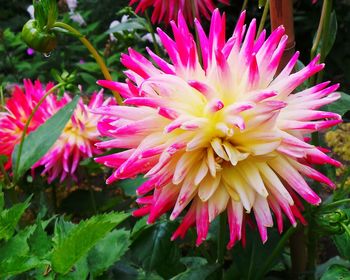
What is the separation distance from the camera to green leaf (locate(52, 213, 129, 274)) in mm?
555

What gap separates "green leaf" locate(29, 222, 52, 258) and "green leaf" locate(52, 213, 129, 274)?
0.15ft

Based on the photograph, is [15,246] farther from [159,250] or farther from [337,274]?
[337,274]

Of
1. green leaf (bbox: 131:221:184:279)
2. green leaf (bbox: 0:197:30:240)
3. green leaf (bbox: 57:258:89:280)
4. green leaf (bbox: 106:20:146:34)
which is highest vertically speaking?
green leaf (bbox: 106:20:146:34)

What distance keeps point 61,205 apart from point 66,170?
135mm

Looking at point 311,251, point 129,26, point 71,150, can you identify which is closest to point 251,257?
point 311,251

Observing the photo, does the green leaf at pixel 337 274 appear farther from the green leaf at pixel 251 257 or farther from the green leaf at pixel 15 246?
the green leaf at pixel 15 246

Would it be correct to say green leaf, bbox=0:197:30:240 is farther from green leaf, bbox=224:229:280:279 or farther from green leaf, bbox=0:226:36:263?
green leaf, bbox=224:229:280:279

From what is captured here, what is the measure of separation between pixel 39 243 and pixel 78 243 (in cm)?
8

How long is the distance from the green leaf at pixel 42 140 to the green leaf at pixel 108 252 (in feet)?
0.53

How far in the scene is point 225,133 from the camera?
0.50 m

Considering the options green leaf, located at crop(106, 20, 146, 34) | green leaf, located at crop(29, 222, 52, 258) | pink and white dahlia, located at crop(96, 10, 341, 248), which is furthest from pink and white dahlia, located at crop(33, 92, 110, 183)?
pink and white dahlia, located at crop(96, 10, 341, 248)

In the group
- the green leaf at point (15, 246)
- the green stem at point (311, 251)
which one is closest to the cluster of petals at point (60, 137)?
the green leaf at point (15, 246)

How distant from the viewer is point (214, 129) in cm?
51

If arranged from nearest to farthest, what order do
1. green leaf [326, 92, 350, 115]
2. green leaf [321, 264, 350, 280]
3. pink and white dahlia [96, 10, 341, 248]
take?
pink and white dahlia [96, 10, 341, 248], green leaf [321, 264, 350, 280], green leaf [326, 92, 350, 115]
